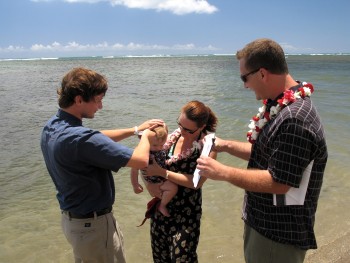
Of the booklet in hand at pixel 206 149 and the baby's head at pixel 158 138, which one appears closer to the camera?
the booklet in hand at pixel 206 149

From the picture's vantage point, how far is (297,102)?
2.39m

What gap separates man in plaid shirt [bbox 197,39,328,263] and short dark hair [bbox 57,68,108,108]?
106 centimetres

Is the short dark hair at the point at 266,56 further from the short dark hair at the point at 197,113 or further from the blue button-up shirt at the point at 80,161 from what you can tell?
the blue button-up shirt at the point at 80,161

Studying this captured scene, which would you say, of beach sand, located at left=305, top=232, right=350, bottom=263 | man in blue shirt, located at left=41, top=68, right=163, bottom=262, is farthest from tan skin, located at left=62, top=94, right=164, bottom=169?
beach sand, located at left=305, top=232, right=350, bottom=263

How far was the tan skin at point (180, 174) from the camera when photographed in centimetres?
338

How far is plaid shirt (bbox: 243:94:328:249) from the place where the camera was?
229cm

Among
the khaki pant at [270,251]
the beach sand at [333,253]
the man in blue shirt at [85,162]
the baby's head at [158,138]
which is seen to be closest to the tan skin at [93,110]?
the man in blue shirt at [85,162]

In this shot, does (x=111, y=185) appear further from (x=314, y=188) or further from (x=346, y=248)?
(x=346, y=248)

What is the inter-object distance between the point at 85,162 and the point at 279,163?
1.51 m

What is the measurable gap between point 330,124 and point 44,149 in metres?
11.0

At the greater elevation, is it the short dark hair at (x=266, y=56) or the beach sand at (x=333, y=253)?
the short dark hair at (x=266, y=56)

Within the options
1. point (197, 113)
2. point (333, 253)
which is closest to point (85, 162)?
point (197, 113)

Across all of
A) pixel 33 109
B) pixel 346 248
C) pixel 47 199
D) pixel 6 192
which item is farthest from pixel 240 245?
pixel 33 109

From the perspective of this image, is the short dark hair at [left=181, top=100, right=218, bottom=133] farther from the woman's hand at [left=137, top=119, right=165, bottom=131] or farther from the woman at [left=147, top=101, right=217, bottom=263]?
the woman's hand at [left=137, top=119, right=165, bottom=131]
